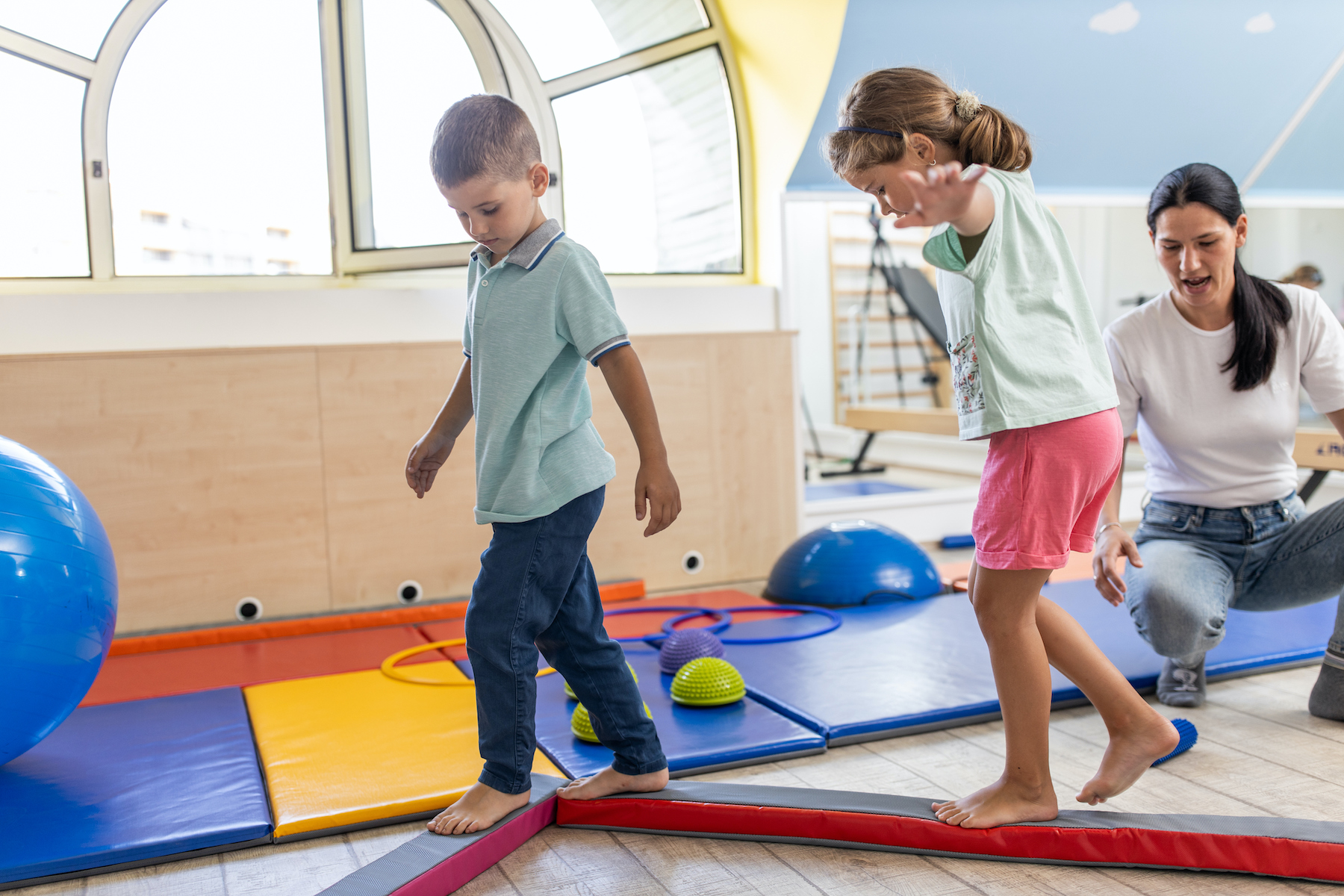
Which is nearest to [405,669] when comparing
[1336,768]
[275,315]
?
[275,315]

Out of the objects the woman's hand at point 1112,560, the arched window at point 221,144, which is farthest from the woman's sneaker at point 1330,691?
the arched window at point 221,144

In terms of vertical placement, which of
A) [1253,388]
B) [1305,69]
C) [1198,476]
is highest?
[1305,69]

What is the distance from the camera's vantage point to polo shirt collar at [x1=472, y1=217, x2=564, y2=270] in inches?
65.2

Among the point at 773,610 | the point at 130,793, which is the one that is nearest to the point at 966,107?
the point at 130,793

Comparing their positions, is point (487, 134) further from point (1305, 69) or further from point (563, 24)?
point (1305, 69)

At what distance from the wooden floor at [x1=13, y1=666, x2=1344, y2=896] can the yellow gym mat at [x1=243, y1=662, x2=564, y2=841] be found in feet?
0.16

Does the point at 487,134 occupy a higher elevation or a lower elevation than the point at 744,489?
higher

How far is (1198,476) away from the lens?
233cm

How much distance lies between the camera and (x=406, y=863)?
1.52m

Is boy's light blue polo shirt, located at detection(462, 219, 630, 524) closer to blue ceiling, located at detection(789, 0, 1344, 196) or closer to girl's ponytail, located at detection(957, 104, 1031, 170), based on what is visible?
girl's ponytail, located at detection(957, 104, 1031, 170)

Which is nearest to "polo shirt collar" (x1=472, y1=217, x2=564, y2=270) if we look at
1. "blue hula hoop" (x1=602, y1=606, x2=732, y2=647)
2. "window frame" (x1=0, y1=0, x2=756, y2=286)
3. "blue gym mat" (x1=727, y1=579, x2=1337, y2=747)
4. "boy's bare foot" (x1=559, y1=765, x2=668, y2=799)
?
"boy's bare foot" (x1=559, y1=765, x2=668, y2=799)

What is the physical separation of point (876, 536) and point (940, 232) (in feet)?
6.93

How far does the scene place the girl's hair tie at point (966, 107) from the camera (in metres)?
1.50

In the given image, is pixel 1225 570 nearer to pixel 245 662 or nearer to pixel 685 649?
pixel 685 649
